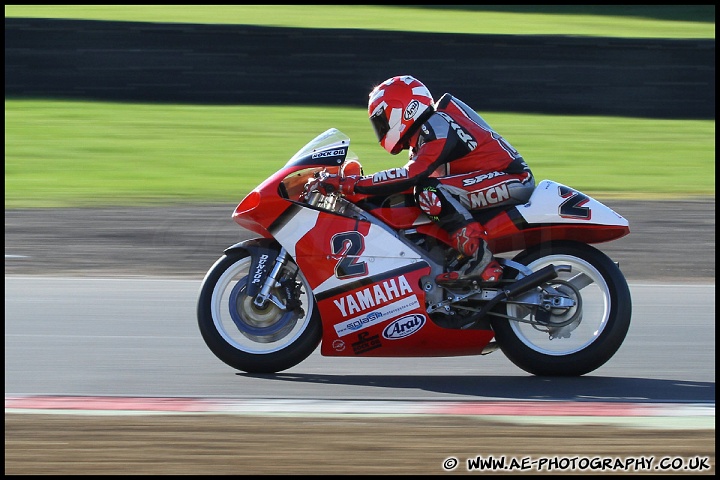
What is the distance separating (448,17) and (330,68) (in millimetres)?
10534

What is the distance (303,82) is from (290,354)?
1512 cm

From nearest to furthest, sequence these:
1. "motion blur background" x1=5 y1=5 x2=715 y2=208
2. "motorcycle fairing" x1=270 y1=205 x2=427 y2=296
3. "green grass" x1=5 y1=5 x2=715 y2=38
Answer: "motorcycle fairing" x1=270 y1=205 x2=427 y2=296, "motion blur background" x1=5 y1=5 x2=715 y2=208, "green grass" x1=5 y1=5 x2=715 y2=38

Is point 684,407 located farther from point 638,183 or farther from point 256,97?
point 256,97

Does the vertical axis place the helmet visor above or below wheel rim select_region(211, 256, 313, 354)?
above

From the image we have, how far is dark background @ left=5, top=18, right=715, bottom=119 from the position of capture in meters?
21.3

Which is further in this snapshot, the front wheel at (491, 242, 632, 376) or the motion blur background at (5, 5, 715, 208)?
the motion blur background at (5, 5, 715, 208)

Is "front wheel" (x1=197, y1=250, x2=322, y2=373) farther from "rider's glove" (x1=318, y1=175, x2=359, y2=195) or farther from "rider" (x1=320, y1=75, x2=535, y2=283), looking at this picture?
"rider" (x1=320, y1=75, x2=535, y2=283)

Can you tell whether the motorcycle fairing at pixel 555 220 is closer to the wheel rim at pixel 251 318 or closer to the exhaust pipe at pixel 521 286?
the exhaust pipe at pixel 521 286

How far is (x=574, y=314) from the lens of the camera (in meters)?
6.86

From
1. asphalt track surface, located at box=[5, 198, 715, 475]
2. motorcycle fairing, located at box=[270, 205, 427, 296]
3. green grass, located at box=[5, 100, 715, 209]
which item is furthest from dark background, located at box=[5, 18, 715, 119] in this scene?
asphalt track surface, located at box=[5, 198, 715, 475]

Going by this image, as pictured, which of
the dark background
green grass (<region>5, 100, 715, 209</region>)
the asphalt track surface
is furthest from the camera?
the dark background

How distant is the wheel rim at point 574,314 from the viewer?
6828mm

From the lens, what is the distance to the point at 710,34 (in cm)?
2859

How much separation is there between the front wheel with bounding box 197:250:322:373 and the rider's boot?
2.61ft
